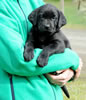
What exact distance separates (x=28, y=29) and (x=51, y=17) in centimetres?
48

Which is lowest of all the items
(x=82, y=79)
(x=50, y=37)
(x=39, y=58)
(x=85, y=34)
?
(x=85, y=34)

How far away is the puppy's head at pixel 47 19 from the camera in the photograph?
8.98 feet

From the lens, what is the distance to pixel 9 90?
2262 millimetres

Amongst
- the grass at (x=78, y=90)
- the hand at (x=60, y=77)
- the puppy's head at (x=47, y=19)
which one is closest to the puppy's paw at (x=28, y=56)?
the hand at (x=60, y=77)

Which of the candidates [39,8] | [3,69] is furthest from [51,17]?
[3,69]

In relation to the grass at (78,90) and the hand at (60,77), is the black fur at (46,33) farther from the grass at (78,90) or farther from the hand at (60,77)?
the grass at (78,90)

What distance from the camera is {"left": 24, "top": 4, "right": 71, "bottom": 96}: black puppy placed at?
2452 mm

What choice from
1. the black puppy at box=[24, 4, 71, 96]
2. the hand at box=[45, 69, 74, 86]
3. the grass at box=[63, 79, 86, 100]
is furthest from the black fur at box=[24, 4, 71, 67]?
the grass at box=[63, 79, 86, 100]

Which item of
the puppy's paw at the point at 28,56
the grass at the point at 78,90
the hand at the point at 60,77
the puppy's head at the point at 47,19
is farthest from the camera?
the grass at the point at 78,90

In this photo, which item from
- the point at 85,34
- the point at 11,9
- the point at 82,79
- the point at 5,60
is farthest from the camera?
the point at 85,34

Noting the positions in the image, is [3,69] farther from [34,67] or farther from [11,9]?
[11,9]

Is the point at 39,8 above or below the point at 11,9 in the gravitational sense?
below

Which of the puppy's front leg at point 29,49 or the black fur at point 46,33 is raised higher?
the puppy's front leg at point 29,49

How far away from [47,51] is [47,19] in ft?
1.89
